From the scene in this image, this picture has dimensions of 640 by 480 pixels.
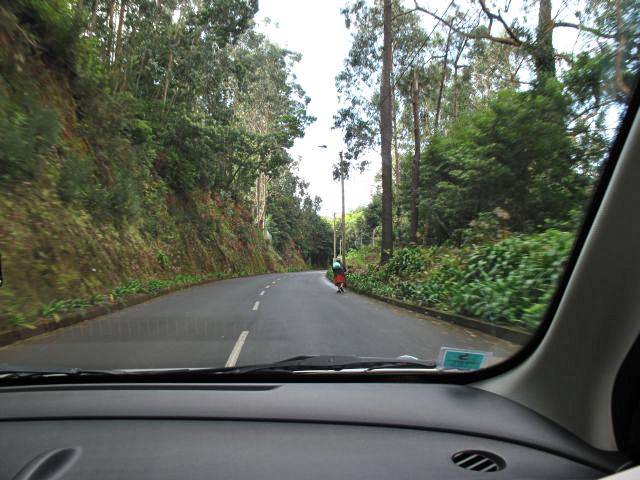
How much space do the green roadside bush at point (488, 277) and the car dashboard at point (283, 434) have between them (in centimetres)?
79

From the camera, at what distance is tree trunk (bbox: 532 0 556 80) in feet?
12.5

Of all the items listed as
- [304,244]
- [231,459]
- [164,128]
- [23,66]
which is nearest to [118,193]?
[23,66]

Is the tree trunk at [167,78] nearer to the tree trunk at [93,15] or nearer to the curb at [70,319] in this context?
the tree trunk at [93,15]

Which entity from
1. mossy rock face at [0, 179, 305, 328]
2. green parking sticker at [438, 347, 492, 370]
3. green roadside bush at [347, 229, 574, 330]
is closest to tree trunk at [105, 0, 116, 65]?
mossy rock face at [0, 179, 305, 328]

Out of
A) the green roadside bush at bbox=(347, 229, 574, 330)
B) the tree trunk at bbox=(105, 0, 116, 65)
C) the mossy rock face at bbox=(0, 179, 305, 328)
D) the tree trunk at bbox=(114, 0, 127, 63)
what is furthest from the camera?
the tree trunk at bbox=(114, 0, 127, 63)

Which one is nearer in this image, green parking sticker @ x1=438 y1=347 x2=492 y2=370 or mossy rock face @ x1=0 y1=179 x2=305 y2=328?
green parking sticker @ x1=438 y1=347 x2=492 y2=370

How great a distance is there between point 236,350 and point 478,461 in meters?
5.02

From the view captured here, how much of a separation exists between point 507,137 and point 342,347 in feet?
13.4

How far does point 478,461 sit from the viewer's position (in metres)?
2.38

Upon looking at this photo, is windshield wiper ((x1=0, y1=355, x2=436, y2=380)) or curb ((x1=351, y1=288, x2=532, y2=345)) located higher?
windshield wiper ((x1=0, y1=355, x2=436, y2=380))

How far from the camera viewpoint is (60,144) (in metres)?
16.4

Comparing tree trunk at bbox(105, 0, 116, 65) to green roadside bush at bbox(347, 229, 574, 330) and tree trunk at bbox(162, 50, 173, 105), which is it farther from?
green roadside bush at bbox(347, 229, 574, 330)

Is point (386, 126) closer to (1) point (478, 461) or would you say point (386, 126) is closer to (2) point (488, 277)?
(2) point (488, 277)

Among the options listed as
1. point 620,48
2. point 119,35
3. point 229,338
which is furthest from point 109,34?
point 620,48
